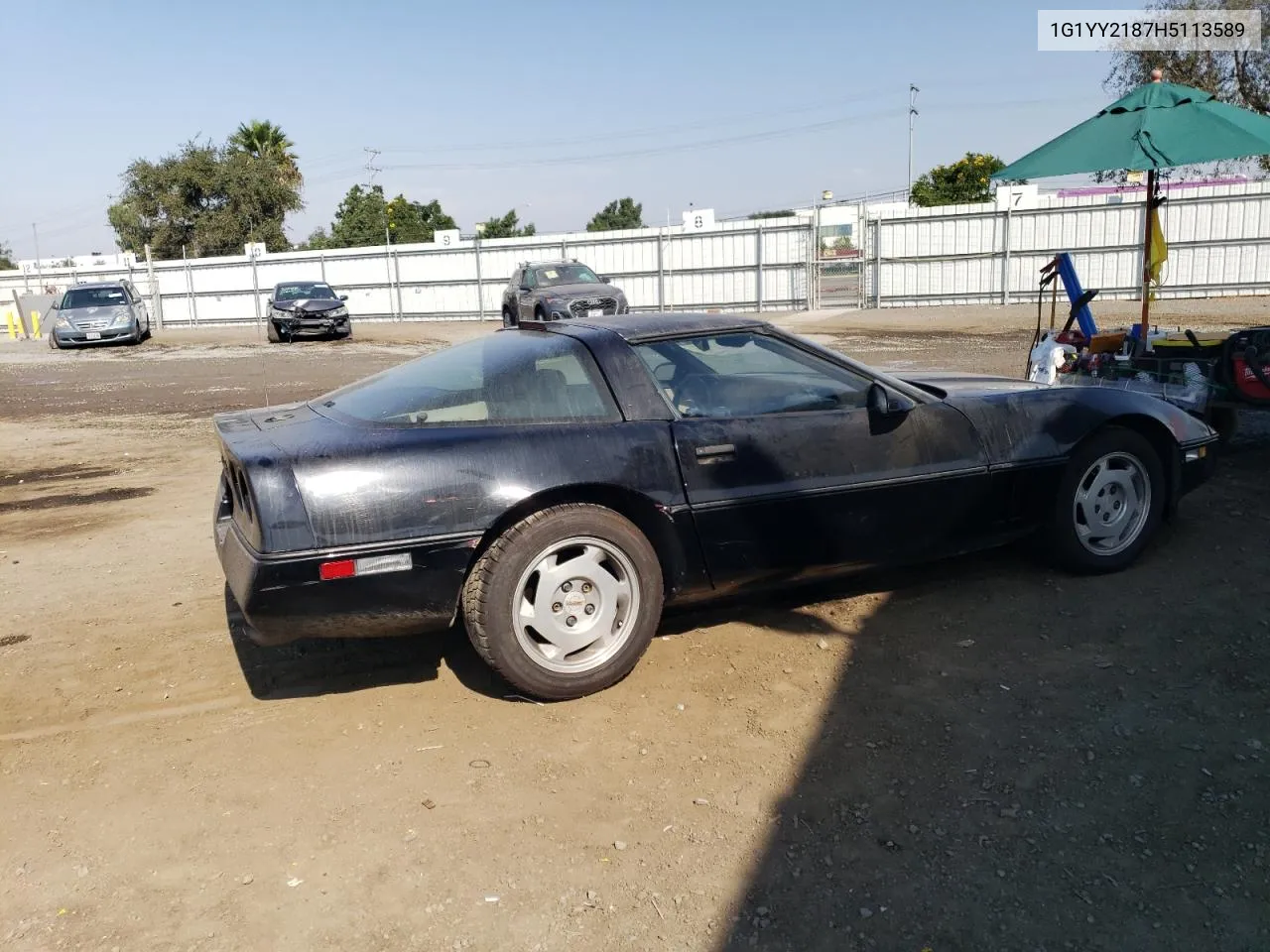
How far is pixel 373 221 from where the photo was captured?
Answer: 5325 cm

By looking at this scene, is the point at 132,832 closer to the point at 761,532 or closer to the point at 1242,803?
the point at 761,532

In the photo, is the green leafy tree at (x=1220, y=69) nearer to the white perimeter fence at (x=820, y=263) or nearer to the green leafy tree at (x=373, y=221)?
the white perimeter fence at (x=820, y=263)

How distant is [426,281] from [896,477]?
28.5m

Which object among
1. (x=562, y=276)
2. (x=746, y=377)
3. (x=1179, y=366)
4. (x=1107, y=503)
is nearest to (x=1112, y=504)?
(x=1107, y=503)

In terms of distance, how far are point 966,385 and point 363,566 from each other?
9.62 ft

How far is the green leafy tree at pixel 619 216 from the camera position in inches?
3169

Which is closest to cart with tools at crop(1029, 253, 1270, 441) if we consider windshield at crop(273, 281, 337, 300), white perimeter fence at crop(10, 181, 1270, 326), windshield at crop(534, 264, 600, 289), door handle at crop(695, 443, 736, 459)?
door handle at crop(695, 443, 736, 459)

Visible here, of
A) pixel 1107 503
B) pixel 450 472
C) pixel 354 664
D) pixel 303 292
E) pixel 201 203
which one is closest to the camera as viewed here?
pixel 450 472

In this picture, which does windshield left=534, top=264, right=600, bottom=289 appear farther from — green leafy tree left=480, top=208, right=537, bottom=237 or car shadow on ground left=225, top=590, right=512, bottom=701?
green leafy tree left=480, top=208, right=537, bottom=237

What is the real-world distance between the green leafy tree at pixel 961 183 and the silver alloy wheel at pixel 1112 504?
36480 millimetres

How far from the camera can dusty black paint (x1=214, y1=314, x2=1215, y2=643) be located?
10.9 ft

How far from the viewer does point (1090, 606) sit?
4238mm

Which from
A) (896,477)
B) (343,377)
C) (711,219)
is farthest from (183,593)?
(711,219)

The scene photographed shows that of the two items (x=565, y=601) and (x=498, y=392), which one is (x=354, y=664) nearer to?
(x=565, y=601)
